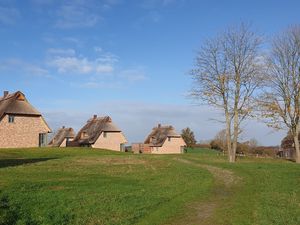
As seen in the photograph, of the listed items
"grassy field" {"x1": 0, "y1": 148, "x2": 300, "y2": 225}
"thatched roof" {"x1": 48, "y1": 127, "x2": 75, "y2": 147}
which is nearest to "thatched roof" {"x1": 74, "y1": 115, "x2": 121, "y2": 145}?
"thatched roof" {"x1": 48, "y1": 127, "x2": 75, "y2": 147}

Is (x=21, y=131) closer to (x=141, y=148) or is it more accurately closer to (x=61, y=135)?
(x=141, y=148)

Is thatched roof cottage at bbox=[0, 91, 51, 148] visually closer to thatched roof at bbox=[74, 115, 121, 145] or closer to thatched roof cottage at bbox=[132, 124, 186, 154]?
thatched roof at bbox=[74, 115, 121, 145]

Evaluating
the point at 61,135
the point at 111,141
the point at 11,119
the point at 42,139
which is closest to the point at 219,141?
A: the point at 111,141

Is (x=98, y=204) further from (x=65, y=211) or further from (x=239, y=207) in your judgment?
(x=239, y=207)

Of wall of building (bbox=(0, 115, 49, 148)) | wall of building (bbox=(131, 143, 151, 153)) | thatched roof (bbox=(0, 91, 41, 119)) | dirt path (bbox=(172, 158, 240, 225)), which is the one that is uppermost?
thatched roof (bbox=(0, 91, 41, 119))

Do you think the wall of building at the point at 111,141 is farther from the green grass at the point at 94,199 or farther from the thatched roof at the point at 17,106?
the green grass at the point at 94,199

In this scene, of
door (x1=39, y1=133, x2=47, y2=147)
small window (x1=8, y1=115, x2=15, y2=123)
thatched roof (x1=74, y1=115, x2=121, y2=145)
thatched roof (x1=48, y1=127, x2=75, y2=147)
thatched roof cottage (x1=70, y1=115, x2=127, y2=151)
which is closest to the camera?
small window (x1=8, y1=115, x2=15, y2=123)

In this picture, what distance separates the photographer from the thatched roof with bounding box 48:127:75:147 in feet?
298

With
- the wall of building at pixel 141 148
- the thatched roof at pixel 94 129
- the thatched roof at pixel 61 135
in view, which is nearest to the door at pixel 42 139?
the thatched roof at pixel 94 129

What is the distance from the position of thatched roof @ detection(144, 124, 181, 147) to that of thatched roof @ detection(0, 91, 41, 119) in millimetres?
38412

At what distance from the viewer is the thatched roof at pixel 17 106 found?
5117 cm

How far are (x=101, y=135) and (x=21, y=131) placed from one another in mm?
22255

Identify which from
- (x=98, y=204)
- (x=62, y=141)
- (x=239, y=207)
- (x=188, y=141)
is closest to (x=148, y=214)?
(x=98, y=204)

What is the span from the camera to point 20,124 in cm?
5191
